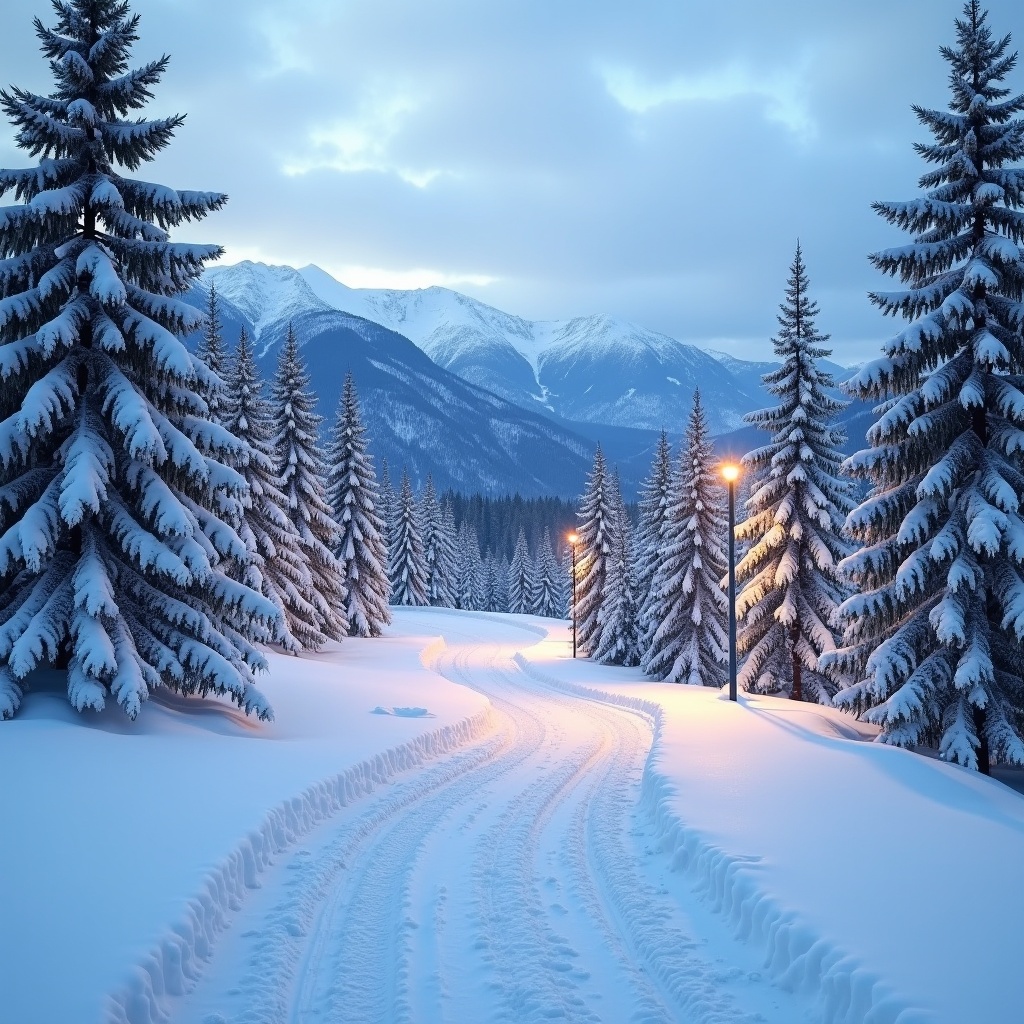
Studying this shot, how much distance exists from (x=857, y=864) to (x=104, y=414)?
40.9ft

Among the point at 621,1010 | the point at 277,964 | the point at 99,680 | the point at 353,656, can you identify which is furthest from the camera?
the point at 353,656

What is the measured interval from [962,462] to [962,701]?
14.8 feet

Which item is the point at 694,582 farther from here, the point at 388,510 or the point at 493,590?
the point at 493,590

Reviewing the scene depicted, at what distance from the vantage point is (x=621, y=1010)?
5.20 m

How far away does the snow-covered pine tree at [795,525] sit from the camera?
72.9 feet

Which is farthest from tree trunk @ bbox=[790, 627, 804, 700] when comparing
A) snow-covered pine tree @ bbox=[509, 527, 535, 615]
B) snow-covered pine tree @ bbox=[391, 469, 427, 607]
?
snow-covered pine tree @ bbox=[509, 527, 535, 615]

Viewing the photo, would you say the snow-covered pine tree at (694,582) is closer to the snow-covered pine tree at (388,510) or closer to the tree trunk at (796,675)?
the tree trunk at (796,675)

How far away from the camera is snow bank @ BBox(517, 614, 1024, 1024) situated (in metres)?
4.82

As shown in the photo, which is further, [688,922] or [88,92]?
[88,92]

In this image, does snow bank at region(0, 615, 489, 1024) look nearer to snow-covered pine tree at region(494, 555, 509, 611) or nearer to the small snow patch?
the small snow patch

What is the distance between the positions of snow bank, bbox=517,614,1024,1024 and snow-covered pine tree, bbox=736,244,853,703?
9.77 m

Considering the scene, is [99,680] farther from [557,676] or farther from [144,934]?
[557,676]

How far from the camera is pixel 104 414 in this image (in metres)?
12.1

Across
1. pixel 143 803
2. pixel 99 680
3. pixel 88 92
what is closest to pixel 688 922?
pixel 143 803
